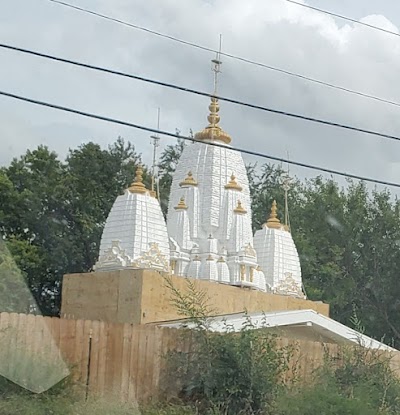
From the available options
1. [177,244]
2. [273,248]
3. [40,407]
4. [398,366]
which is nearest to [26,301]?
[177,244]

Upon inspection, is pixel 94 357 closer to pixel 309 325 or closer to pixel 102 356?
pixel 102 356

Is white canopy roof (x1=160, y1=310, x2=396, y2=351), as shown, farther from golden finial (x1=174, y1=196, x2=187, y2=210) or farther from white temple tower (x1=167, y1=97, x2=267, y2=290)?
golden finial (x1=174, y1=196, x2=187, y2=210)

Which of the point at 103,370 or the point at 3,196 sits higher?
the point at 3,196

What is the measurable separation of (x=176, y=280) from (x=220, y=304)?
1715mm

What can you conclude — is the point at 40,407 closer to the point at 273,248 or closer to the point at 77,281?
the point at 77,281

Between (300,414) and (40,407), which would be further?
(300,414)

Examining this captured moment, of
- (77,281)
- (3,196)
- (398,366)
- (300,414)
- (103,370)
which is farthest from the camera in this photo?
(3,196)

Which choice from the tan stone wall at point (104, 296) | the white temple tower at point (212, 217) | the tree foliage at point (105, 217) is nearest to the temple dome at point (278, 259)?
the white temple tower at point (212, 217)

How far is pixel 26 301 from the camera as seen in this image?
30.8m

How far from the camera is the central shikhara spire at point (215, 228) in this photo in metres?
25.2

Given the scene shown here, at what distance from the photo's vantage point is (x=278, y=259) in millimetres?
27969

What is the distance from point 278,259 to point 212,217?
2.44 metres

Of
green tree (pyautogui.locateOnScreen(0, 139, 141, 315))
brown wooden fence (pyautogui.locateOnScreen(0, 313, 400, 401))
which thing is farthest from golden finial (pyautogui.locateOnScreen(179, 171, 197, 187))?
brown wooden fence (pyautogui.locateOnScreen(0, 313, 400, 401))

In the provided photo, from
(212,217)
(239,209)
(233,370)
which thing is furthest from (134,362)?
(239,209)
